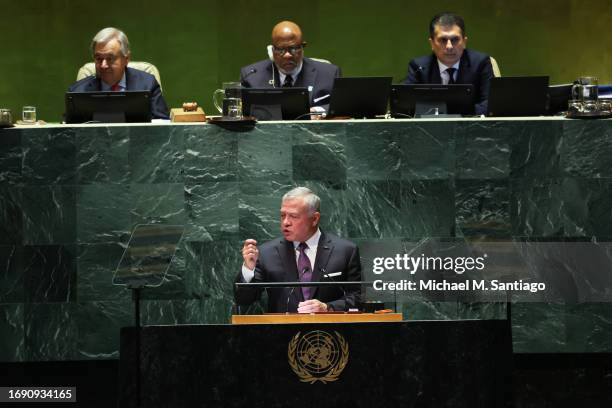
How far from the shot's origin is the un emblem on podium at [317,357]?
3.72 m

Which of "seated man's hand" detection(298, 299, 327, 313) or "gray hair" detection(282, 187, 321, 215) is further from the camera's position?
"gray hair" detection(282, 187, 321, 215)

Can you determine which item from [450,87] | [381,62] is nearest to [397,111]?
[450,87]

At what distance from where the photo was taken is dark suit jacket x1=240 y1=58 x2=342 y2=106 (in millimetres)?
7047

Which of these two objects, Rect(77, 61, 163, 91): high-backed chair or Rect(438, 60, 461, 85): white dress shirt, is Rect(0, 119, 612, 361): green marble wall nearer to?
Rect(438, 60, 461, 85): white dress shirt

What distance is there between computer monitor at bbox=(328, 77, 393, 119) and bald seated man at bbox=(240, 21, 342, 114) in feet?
3.28

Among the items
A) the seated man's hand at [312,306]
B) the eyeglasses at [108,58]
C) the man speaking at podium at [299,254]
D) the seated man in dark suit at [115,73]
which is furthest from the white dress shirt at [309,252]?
the eyeglasses at [108,58]

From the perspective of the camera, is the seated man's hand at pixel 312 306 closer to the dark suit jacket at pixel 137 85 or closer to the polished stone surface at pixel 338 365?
the polished stone surface at pixel 338 365

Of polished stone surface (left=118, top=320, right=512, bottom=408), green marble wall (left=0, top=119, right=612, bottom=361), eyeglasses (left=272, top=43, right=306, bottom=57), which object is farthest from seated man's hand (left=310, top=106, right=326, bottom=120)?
polished stone surface (left=118, top=320, right=512, bottom=408)

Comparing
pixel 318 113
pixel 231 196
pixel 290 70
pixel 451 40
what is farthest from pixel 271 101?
pixel 451 40

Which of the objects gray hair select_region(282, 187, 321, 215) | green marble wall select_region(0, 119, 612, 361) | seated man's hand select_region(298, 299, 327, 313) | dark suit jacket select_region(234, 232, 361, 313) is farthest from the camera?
green marble wall select_region(0, 119, 612, 361)

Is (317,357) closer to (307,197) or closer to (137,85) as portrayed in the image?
(307,197)

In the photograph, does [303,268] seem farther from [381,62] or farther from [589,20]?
[589,20]

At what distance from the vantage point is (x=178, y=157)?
18.0ft

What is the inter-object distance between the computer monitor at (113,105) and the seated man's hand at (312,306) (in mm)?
1915
